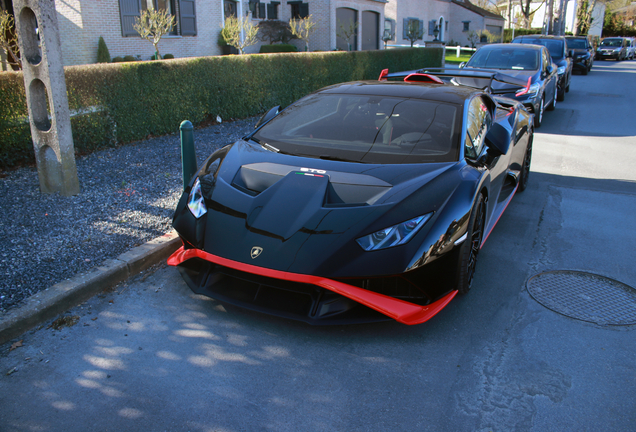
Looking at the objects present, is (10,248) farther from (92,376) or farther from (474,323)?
(474,323)

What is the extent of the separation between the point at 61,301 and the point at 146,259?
779 millimetres

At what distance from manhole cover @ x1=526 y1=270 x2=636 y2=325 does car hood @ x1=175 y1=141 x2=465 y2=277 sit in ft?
3.87

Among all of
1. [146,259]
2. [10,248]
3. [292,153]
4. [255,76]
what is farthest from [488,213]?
[255,76]

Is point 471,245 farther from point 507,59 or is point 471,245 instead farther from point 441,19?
point 441,19

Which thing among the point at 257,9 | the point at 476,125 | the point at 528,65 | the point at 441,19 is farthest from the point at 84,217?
the point at 441,19

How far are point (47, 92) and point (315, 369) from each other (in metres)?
4.06

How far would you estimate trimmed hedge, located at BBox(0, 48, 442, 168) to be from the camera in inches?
246

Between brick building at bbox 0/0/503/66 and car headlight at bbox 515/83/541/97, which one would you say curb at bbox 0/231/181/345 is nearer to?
car headlight at bbox 515/83/541/97

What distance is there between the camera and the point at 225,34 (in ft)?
63.0

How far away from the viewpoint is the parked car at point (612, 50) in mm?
40031

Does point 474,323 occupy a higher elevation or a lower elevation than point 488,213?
lower

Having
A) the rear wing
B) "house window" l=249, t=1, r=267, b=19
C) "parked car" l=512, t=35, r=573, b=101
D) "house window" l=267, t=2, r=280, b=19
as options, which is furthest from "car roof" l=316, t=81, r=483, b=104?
"house window" l=267, t=2, r=280, b=19

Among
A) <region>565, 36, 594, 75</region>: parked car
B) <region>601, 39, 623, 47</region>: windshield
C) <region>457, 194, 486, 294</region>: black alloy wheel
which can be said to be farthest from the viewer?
<region>601, 39, 623, 47</region>: windshield

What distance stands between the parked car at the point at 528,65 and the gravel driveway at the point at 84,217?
6957 mm
